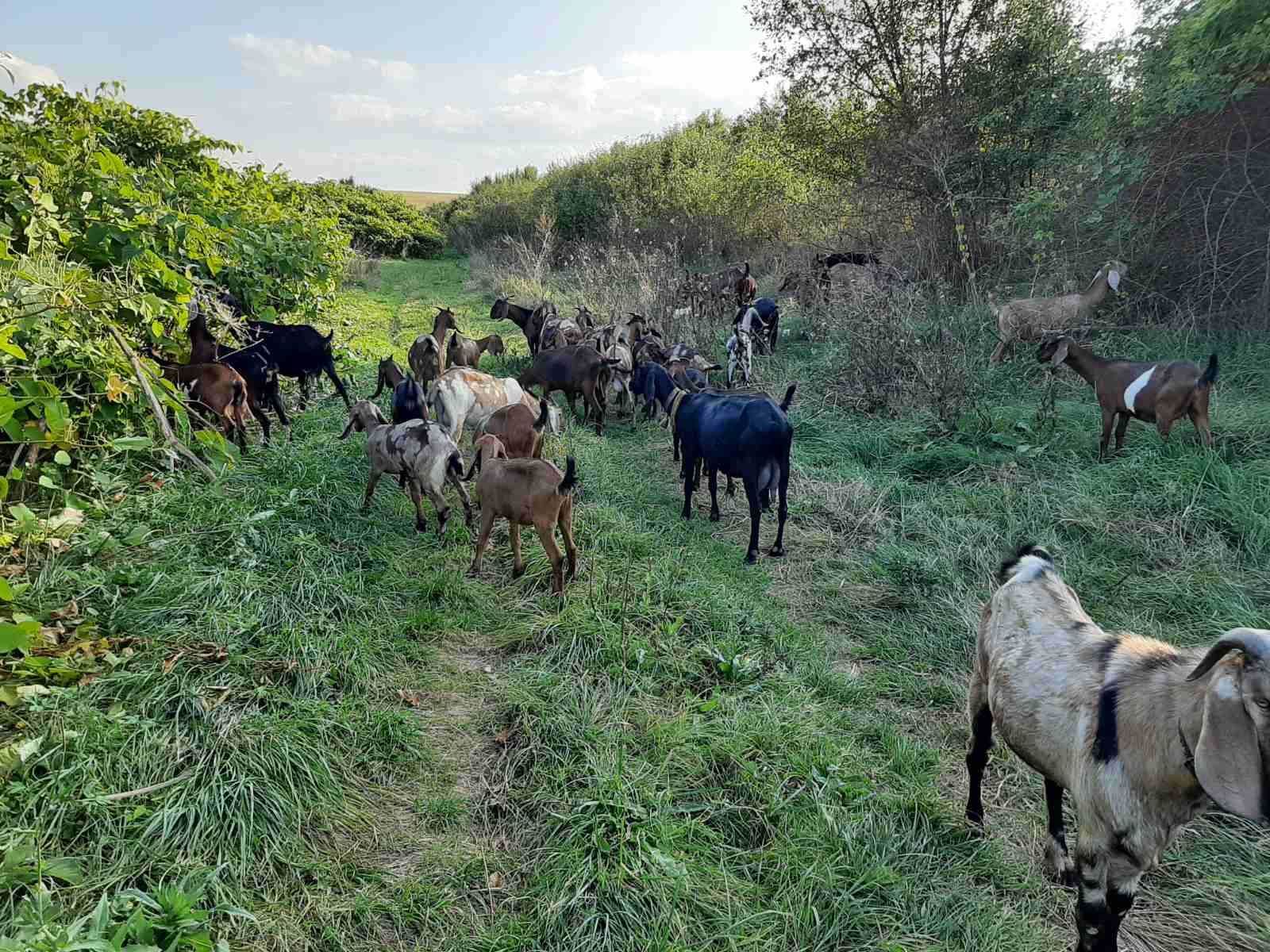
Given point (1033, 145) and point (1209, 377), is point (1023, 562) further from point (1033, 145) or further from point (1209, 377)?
point (1033, 145)

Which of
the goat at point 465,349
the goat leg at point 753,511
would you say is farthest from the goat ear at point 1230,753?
the goat at point 465,349

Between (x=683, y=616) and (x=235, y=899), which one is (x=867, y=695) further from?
(x=235, y=899)

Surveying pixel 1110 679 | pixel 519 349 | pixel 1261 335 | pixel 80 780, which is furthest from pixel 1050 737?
pixel 519 349

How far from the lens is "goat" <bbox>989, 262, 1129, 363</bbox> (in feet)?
27.9

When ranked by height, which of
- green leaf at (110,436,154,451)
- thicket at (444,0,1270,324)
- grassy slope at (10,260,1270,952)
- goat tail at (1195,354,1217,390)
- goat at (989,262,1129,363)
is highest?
thicket at (444,0,1270,324)

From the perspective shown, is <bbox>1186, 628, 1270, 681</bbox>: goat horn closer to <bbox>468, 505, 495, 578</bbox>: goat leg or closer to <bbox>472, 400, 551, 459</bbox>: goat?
<bbox>468, 505, 495, 578</bbox>: goat leg

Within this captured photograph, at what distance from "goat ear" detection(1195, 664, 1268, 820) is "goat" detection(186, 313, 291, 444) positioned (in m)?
6.66

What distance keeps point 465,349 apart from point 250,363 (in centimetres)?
297

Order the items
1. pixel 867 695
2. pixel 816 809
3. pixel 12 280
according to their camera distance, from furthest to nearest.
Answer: pixel 867 695 → pixel 12 280 → pixel 816 809

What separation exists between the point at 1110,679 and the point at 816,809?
1322 mm

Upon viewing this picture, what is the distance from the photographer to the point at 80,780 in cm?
261

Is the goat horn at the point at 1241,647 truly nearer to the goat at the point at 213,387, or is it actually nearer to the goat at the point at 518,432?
the goat at the point at 518,432

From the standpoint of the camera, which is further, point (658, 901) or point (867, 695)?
point (867, 695)

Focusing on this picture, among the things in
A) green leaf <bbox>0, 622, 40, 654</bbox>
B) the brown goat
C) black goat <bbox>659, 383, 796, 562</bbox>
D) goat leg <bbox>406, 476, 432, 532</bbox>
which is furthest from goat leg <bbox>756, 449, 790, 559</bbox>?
green leaf <bbox>0, 622, 40, 654</bbox>
